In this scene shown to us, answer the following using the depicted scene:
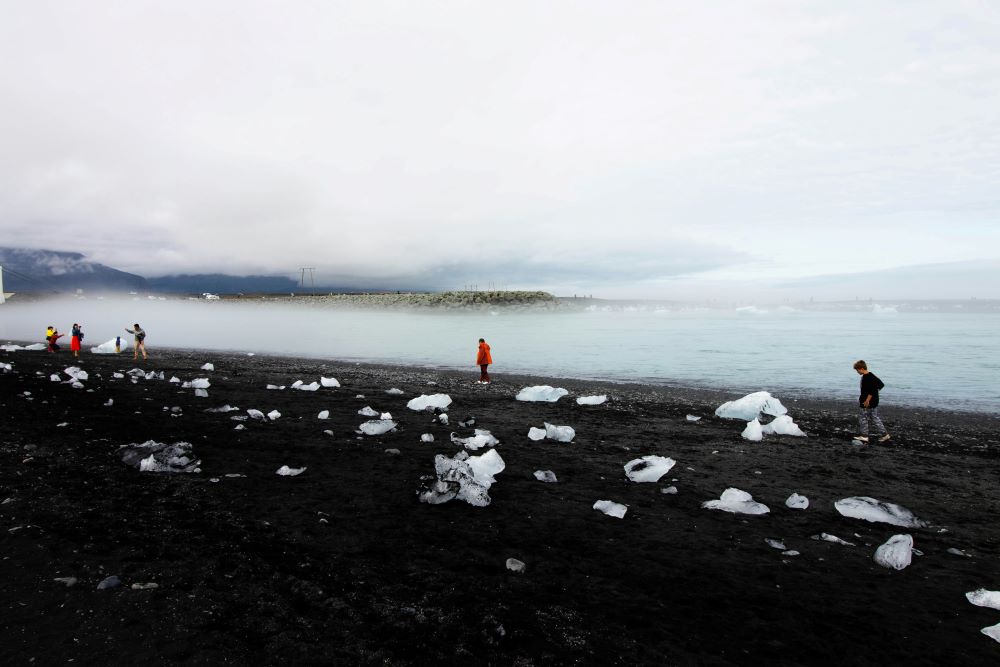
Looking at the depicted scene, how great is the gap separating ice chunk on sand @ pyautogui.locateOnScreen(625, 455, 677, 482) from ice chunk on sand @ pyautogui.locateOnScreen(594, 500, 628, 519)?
132 cm

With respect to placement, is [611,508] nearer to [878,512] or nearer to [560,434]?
[878,512]

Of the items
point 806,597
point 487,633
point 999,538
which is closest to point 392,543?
point 487,633

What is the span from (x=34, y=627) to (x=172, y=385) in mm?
14103

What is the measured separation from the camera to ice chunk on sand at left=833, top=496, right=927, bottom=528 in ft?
20.7

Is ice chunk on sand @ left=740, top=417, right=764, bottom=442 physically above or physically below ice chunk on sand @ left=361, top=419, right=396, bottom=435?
below

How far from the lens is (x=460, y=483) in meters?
6.67

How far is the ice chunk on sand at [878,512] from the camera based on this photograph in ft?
20.7

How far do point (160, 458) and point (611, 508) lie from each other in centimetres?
633

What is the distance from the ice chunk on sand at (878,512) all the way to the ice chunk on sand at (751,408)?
7.06 meters

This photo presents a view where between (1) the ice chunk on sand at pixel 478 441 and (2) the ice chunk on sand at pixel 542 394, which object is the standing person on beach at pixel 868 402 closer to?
(2) the ice chunk on sand at pixel 542 394

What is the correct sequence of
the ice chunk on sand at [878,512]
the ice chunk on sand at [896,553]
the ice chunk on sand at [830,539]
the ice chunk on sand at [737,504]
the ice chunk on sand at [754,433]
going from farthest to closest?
the ice chunk on sand at [754,433]
the ice chunk on sand at [737,504]
the ice chunk on sand at [878,512]
the ice chunk on sand at [830,539]
the ice chunk on sand at [896,553]

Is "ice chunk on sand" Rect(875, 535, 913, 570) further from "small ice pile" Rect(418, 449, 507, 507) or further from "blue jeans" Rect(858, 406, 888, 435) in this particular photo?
"blue jeans" Rect(858, 406, 888, 435)

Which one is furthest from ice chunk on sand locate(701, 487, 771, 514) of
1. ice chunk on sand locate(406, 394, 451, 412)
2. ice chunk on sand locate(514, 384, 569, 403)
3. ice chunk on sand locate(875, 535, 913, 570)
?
ice chunk on sand locate(514, 384, 569, 403)

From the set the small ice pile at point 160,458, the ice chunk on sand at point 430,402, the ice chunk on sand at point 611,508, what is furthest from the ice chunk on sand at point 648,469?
the ice chunk on sand at point 430,402
